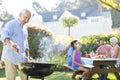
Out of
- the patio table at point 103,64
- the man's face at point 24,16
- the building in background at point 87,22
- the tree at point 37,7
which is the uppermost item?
the tree at point 37,7

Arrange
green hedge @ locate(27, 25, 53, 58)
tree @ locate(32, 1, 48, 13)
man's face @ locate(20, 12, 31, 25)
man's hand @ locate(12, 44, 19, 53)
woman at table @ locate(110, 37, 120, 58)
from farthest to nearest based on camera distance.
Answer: tree @ locate(32, 1, 48, 13) → green hedge @ locate(27, 25, 53, 58) → woman at table @ locate(110, 37, 120, 58) → man's face @ locate(20, 12, 31, 25) → man's hand @ locate(12, 44, 19, 53)

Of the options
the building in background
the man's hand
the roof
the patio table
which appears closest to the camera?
the man's hand

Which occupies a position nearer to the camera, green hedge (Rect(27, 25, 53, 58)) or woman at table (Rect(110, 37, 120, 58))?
woman at table (Rect(110, 37, 120, 58))

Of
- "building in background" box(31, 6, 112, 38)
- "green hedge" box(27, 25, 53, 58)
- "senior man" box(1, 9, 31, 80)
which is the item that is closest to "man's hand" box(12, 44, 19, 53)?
"senior man" box(1, 9, 31, 80)

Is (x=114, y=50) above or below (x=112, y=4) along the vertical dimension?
below

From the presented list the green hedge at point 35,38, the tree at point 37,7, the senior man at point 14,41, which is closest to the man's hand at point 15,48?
the senior man at point 14,41

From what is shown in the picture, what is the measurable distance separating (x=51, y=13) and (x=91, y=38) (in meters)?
56.2

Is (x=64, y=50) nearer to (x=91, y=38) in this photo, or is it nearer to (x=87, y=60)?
(x=91, y=38)

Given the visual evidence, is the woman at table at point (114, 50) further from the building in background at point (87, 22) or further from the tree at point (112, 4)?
the building in background at point (87, 22)

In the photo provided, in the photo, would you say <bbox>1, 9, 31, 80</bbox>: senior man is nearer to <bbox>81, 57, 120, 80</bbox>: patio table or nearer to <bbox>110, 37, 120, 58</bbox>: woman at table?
<bbox>81, 57, 120, 80</bbox>: patio table

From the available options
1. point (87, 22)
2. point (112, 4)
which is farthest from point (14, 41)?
point (87, 22)

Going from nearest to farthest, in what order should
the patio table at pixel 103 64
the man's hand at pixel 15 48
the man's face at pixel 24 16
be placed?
the man's hand at pixel 15 48 < the man's face at pixel 24 16 < the patio table at pixel 103 64

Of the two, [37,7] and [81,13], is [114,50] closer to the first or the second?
[81,13]

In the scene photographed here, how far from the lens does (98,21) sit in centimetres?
7100
